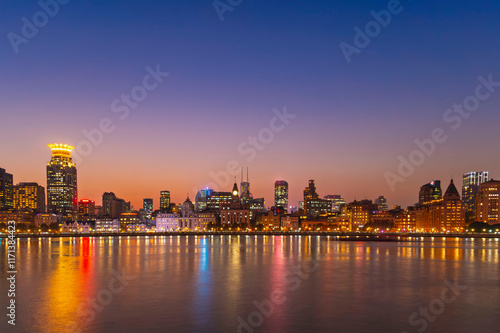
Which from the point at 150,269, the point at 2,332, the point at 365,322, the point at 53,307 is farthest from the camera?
the point at 150,269

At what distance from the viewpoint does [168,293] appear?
1455 inches

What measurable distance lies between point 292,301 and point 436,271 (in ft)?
84.3

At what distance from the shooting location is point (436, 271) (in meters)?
51.8

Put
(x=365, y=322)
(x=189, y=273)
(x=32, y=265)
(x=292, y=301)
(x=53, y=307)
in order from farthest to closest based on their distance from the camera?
(x=32, y=265)
(x=189, y=273)
(x=292, y=301)
(x=53, y=307)
(x=365, y=322)

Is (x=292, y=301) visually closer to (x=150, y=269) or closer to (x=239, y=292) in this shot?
(x=239, y=292)

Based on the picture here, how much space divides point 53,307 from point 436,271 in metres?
39.9

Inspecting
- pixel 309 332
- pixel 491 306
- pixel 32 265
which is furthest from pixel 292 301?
pixel 32 265

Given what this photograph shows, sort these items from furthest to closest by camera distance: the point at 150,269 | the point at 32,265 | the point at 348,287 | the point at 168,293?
the point at 32,265, the point at 150,269, the point at 348,287, the point at 168,293

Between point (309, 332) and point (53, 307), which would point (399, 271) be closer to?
point (309, 332)

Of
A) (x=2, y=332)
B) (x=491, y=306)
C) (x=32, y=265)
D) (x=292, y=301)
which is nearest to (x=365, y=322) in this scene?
(x=292, y=301)

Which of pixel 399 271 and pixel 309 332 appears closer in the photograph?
pixel 309 332

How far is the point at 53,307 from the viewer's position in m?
30.8

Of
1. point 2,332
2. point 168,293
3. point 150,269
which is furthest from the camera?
point 150,269

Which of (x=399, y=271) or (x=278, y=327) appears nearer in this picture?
(x=278, y=327)
